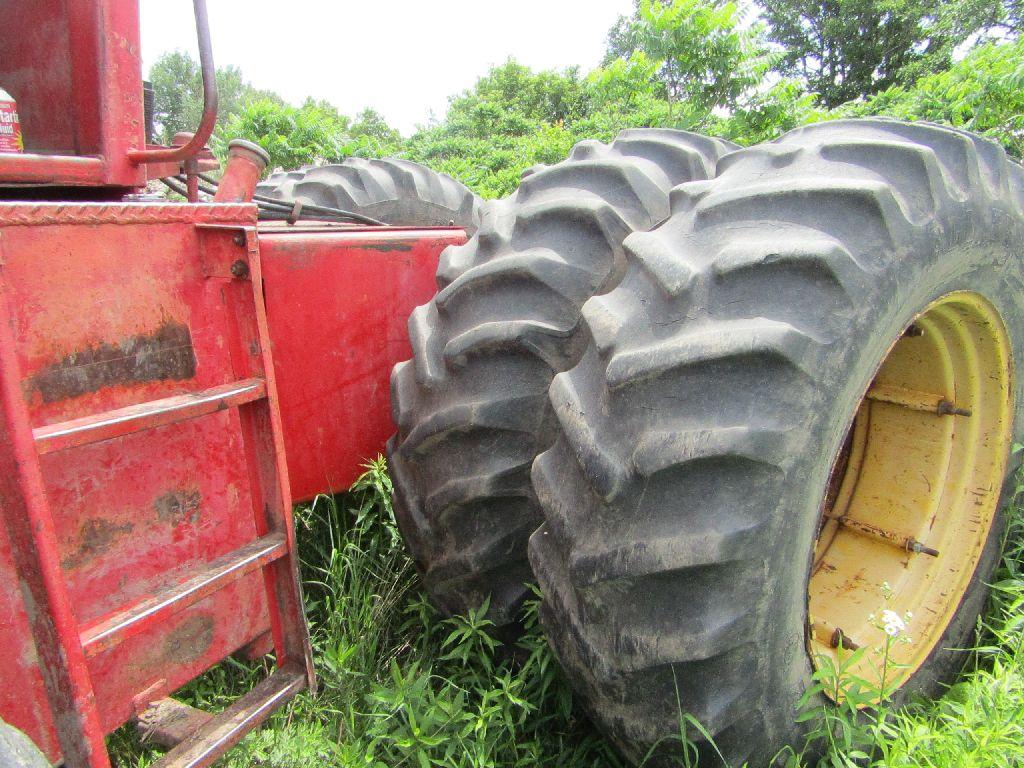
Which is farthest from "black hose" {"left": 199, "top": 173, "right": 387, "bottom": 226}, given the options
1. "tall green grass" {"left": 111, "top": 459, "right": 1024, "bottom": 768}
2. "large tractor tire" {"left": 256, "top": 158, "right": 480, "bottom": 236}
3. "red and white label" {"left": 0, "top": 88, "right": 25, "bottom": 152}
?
"red and white label" {"left": 0, "top": 88, "right": 25, "bottom": 152}

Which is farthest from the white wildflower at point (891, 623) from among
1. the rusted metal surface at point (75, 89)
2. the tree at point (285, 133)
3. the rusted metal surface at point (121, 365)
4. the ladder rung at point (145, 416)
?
the tree at point (285, 133)

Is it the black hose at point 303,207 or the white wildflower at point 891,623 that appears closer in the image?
the white wildflower at point 891,623

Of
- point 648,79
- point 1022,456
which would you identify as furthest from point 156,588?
point 648,79

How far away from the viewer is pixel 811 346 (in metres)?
1.15

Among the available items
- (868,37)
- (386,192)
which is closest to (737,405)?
(386,192)

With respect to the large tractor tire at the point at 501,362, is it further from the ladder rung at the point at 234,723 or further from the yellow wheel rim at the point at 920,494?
the yellow wheel rim at the point at 920,494

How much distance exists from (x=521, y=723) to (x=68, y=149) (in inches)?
56.0

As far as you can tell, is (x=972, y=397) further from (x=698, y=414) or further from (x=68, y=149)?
(x=68, y=149)

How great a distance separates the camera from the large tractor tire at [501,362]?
152cm

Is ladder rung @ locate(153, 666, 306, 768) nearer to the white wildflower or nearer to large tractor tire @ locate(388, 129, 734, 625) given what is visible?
large tractor tire @ locate(388, 129, 734, 625)

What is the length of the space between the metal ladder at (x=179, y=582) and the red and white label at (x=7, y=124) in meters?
0.37

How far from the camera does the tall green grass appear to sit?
1421 mm

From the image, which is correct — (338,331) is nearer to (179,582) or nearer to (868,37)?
(179,582)

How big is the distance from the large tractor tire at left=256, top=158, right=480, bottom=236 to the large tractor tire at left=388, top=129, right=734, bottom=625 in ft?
5.01
